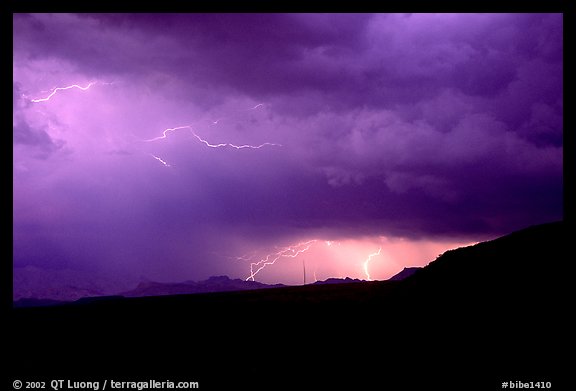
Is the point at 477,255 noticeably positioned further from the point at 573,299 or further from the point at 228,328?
the point at 228,328

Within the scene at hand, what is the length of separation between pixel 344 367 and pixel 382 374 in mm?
601

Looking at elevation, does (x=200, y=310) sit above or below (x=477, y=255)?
below

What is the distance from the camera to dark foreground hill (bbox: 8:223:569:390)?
646cm

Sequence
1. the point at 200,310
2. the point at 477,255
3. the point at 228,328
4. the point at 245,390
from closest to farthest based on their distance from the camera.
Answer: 1. the point at 245,390
2. the point at 228,328
3. the point at 477,255
4. the point at 200,310

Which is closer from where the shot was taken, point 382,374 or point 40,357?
point 382,374

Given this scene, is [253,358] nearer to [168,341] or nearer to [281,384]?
[281,384]

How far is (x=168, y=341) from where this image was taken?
8.93 m

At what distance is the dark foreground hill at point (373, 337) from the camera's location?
646 centimetres

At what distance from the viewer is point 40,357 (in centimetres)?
809

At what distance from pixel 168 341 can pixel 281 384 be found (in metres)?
3.58

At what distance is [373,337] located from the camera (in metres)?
8.04
